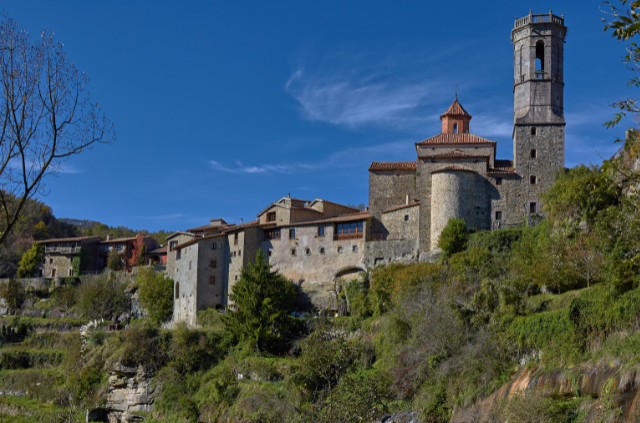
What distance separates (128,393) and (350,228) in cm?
2131

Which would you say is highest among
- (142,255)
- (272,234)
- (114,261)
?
(272,234)

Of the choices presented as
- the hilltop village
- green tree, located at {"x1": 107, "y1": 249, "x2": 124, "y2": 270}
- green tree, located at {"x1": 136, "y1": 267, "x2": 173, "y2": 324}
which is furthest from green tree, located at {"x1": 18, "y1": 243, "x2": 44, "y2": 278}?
Result: the hilltop village

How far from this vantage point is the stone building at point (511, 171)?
161 feet

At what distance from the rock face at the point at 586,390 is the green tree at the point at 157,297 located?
36.0 meters

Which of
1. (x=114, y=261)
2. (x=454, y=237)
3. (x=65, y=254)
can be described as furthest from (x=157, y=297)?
(x=454, y=237)

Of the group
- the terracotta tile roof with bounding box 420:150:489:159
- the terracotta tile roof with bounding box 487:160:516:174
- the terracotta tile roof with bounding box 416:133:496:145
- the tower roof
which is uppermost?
the tower roof

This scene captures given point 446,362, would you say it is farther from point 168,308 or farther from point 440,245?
point 168,308

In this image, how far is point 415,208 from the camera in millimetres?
51188

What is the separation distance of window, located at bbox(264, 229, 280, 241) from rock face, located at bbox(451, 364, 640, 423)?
1217 inches

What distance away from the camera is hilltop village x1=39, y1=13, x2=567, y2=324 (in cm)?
4935

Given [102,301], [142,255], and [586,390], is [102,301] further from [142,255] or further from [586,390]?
[586,390]

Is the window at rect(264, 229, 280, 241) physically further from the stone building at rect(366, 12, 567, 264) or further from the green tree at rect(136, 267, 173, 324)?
the green tree at rect(136, 267, 173, 324)

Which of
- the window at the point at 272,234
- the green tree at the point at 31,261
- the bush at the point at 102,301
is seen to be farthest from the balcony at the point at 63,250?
the window at the point at 272,234

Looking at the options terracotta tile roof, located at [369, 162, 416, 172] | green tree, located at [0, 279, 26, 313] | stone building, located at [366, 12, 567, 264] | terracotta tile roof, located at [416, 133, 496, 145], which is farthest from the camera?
green tree, located at [0, 279, 26, 313]
